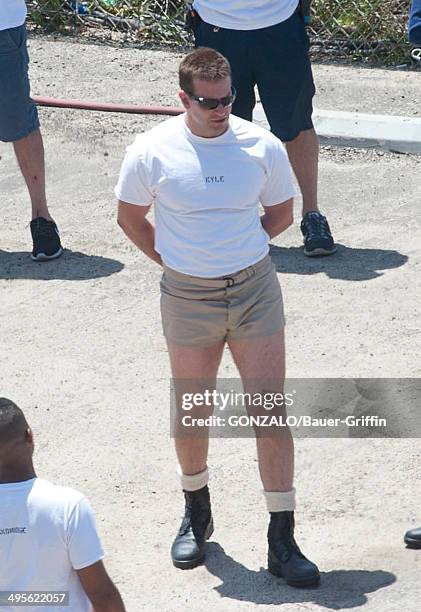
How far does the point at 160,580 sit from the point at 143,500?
1.73 ft

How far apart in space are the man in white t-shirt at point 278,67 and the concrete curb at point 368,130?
1174 mm

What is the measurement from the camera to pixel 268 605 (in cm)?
459

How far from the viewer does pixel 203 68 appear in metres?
4.67

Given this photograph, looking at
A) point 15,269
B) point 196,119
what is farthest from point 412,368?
point 15,269

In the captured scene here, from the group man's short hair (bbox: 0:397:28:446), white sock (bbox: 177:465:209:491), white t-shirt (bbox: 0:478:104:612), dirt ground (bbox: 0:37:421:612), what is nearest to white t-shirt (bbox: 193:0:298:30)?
dirt ground (bbox: 0:37:421:612)

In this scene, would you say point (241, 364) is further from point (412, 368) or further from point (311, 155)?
point (311, 155)

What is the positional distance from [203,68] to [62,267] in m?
2.83

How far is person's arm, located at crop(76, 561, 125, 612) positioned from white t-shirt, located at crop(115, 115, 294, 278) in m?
1.40

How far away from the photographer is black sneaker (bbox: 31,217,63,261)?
24.1 ft

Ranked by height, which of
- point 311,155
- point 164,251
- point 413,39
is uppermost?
point 413,39

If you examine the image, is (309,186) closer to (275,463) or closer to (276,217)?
(276,217)

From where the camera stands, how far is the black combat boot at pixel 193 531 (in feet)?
16.0

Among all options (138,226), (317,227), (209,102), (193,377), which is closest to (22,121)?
(317,227)

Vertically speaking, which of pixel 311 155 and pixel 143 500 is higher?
pixel 311 155
